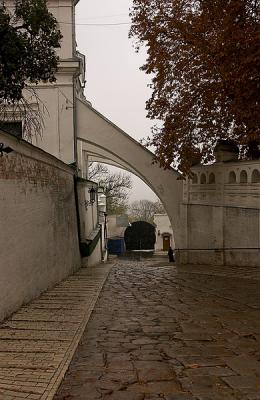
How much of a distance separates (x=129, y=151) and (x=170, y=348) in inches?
622

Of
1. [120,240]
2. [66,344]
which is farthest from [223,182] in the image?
[120,240]

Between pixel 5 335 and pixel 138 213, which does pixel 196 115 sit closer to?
pixel 5 335

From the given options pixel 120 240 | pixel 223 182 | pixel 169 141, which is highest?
pixel 169 141

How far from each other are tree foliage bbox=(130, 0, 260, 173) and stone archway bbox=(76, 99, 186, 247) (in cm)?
408

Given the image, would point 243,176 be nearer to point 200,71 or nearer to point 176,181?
point 200,71

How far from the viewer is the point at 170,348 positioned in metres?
6.10

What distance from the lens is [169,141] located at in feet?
52.9

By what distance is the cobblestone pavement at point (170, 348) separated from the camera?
15.4ft

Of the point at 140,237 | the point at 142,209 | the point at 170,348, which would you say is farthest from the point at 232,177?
the point at 142,209

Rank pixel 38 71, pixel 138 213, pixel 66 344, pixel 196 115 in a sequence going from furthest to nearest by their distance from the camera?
pixel 138 213
pixel 196 115
pixel 38 71
pixel 66 344

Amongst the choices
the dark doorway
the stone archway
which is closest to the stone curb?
the stone archway

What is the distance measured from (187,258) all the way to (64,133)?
7.19 meters

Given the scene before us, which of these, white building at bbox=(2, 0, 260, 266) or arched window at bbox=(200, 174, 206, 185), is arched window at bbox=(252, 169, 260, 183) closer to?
white building at bbox=(2, 0, 260, 266)

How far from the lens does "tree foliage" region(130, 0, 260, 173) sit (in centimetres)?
1220
